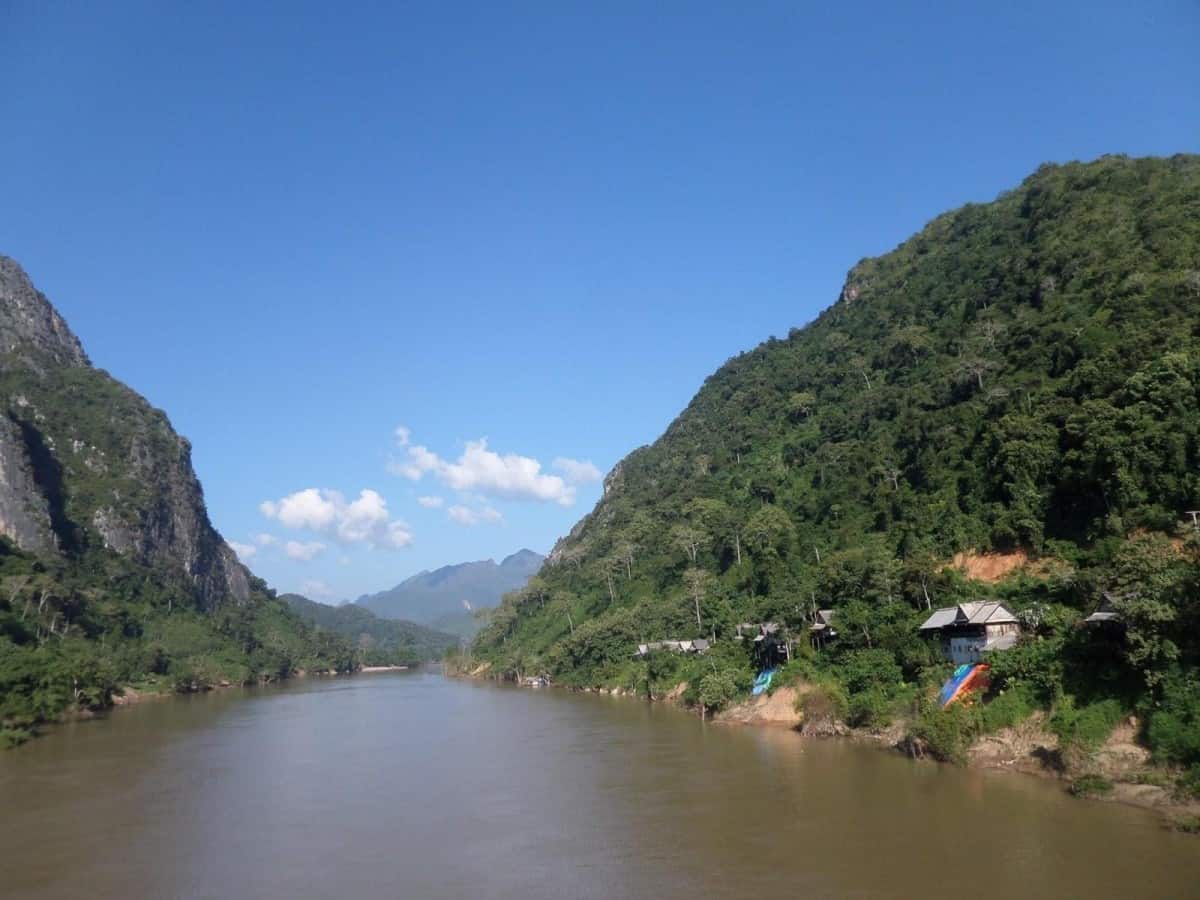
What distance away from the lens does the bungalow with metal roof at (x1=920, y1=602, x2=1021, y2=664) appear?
26531mm

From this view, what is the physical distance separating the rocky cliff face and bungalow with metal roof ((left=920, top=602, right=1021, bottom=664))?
3494 inches

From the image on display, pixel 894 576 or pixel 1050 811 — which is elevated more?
pixel 894 576

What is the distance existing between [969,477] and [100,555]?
9692 centimetres

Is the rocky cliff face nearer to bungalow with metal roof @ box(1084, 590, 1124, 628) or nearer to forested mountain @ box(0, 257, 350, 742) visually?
forested mountain @ box(0, 257, 350, 742)

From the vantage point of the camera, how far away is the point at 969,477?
39375 mm

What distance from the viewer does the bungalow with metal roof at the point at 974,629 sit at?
2653cm

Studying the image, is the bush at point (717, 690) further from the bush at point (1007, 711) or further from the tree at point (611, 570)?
the tree at point (611, 570)

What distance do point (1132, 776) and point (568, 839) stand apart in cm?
1339

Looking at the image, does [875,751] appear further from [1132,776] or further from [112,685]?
[112,685]

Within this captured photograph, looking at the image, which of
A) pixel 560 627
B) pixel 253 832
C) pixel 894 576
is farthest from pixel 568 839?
pixel 560 627

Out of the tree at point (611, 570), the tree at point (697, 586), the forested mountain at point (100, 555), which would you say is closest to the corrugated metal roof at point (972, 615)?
the tree at point (697, 586)

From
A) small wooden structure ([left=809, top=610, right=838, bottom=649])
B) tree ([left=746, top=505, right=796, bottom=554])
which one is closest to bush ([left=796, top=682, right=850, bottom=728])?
small wooden structure ([left=809, top=610, right=838, bottom=649])

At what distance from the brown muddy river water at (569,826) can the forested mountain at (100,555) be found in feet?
80.5

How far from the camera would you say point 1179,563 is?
19.9 metres
